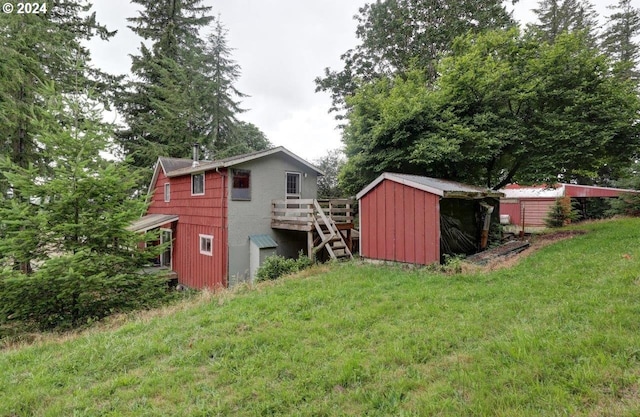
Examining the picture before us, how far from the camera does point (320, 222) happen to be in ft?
38.5

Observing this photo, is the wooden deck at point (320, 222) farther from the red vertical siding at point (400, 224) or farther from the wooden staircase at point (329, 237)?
the red vertical siding at point (400, 224)

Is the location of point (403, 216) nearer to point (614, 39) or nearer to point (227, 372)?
point (227, 372)

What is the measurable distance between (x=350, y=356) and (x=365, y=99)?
11924 mm

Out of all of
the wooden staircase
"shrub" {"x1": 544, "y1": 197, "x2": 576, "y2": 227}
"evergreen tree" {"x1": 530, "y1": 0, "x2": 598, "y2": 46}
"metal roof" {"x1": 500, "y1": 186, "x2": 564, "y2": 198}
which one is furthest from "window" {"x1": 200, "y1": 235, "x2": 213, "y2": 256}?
"evergreen tree" {"x1": 530, "y1": 0, "x2": 598, "y2": 46}

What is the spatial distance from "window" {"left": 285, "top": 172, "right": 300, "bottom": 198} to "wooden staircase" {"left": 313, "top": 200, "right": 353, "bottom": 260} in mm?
2437

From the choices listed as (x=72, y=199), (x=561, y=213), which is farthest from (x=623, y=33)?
(x=72, y=199)

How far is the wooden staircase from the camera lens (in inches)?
433

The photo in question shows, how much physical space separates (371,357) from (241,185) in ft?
32.2

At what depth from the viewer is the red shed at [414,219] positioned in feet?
26.3

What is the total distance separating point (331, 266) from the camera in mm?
9438

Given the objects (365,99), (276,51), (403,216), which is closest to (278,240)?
(403,216)

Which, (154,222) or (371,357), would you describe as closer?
(371,357)

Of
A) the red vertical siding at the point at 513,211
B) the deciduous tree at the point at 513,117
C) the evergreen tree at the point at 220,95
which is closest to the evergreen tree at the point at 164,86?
the evergreen tree at the point at 220,95

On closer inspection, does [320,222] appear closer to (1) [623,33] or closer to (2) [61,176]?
(2) [61,176]
